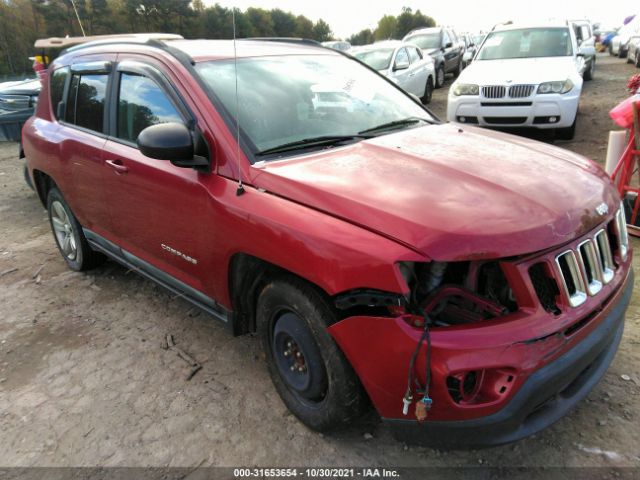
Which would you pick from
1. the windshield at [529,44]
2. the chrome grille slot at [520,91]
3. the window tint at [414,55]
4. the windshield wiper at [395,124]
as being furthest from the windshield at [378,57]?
the windshield wiper at [395,124]

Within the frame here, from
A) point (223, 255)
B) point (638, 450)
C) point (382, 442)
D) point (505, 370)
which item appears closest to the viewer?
point (505, 370)

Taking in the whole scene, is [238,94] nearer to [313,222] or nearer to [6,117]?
[313,222]

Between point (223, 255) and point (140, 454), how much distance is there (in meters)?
1.06

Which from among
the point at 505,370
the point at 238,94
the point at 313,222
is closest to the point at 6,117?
the point at 238,94

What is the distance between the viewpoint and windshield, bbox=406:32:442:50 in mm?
15117

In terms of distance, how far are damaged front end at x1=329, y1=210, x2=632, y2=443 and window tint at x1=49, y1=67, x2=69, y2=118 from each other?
134 inches

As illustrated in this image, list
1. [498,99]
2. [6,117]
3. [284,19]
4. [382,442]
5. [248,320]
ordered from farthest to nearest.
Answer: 1. [284,19]
2. [6,117]
3. [498,99]
4. [248,320]
5. [382,442]

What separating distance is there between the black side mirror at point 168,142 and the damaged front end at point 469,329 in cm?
115

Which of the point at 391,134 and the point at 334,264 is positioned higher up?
the point at 391,134

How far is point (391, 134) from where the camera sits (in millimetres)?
2902

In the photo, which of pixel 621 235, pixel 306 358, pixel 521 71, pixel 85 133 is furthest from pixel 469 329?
pixel 521 71

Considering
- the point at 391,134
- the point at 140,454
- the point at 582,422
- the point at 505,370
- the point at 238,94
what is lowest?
the point at 140,454

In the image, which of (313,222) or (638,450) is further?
(638,450)

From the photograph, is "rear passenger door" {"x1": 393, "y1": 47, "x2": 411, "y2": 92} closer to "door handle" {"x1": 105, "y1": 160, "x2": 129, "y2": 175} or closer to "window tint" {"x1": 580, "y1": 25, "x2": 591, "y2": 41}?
"window tint" {"x1": 580, "y1": 25, "x2": 591, "y2": 41}
